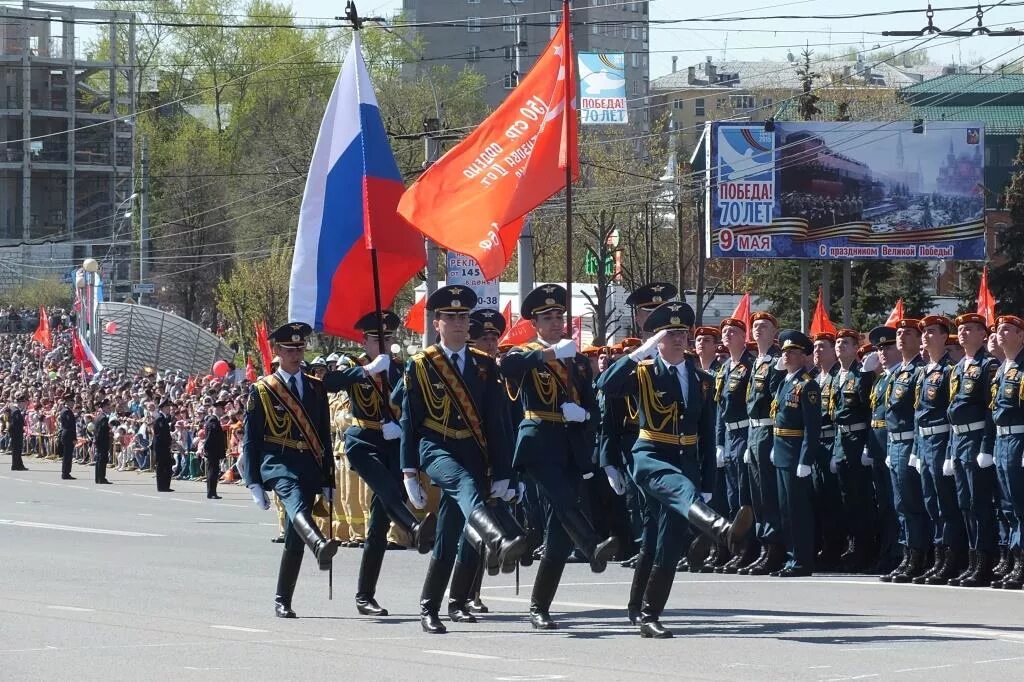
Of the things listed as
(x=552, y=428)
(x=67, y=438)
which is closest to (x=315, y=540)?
(x=552, y=428)

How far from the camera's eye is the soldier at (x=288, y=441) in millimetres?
11086

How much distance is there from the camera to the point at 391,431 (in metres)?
11.0

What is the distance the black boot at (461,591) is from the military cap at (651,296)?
5.88ft

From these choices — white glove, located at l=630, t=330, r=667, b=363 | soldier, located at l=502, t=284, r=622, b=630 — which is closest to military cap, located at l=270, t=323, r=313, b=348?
soldier, located at l=502, t=284, r=622, b=630

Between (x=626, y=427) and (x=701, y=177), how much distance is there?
35603mm

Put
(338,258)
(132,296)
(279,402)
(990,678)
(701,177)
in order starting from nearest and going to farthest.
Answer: (990,678)
(279,402)
(338,258)
(701,177)
(132,296)

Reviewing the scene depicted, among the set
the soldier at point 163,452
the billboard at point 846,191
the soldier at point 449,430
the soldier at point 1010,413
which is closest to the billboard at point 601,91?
the billboard at point 846,191

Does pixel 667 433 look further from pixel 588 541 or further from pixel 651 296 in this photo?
pixel 651 296

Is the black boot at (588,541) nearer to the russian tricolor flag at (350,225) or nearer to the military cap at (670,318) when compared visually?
the military cap at (670,318)

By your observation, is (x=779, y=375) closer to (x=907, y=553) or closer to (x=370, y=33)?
(x=907, y=553)

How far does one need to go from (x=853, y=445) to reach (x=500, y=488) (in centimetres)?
505

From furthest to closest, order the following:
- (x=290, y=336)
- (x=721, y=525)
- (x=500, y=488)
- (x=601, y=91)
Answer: (x=601, y=91) → (x=290, y=336) → (x=500, y=488) → (x=721, y=525)

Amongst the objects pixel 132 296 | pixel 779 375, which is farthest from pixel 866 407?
pixel 132 296

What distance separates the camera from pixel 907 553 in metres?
13.7
